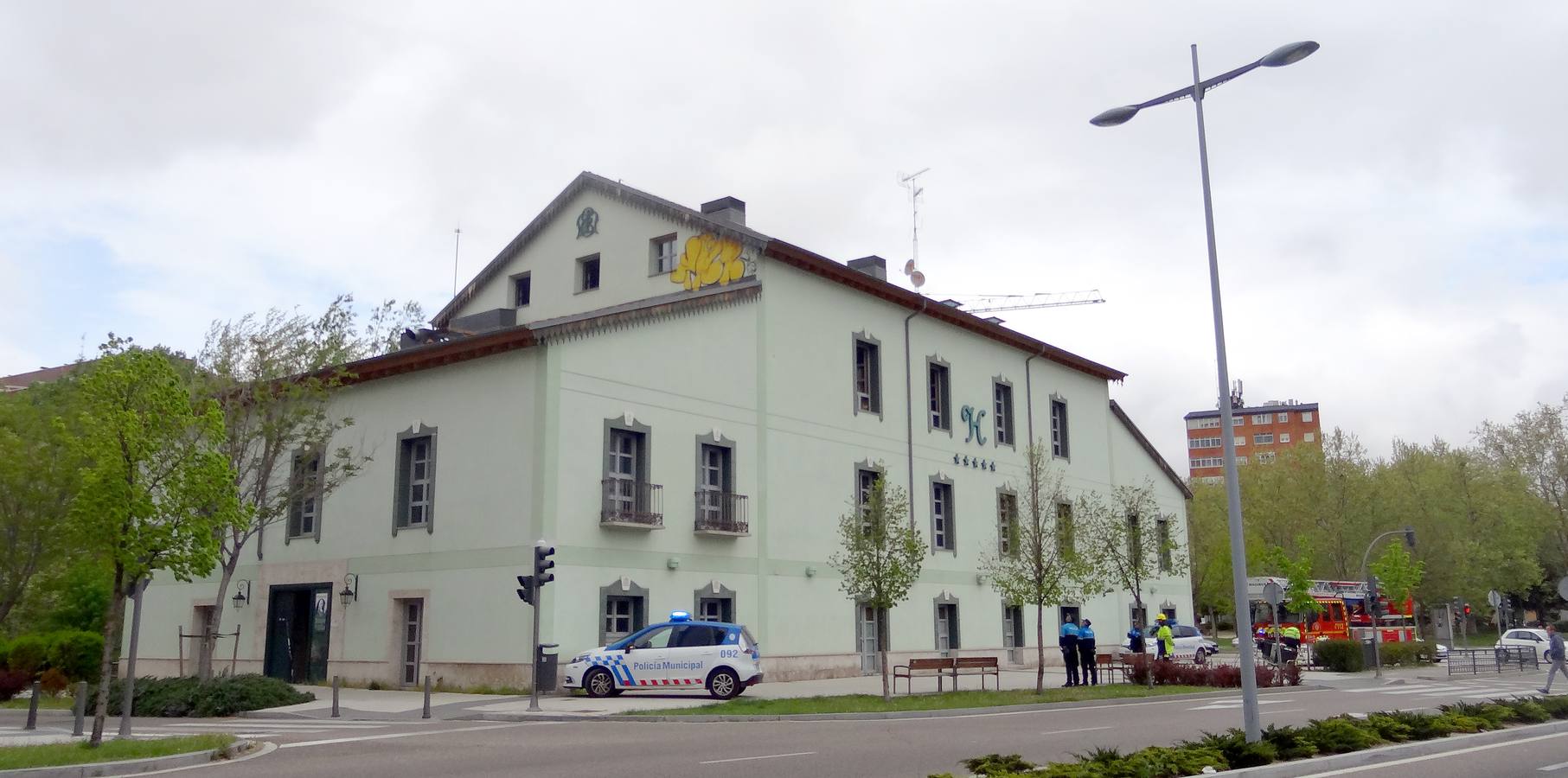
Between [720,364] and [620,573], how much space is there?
612cm

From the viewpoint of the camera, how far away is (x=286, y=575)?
2958 cm

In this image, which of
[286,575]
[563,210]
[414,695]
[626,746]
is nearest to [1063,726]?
[626,746]

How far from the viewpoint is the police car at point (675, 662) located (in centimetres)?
2322

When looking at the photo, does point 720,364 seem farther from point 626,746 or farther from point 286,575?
point 626,746

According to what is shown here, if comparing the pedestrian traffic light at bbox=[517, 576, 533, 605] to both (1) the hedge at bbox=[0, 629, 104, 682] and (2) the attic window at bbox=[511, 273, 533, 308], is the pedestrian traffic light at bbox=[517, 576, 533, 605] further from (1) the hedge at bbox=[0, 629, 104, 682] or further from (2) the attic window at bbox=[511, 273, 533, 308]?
(2) the attic window at bbox=[511, 273, 533, 308]

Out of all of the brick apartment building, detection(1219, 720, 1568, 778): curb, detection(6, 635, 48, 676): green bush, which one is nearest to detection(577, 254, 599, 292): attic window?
detection(6, 635, 48, 676): green bush

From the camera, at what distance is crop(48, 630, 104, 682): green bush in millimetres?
28875

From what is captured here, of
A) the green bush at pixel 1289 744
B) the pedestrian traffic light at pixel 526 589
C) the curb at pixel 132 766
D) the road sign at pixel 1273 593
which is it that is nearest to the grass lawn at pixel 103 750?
the curb at pixel 132 766

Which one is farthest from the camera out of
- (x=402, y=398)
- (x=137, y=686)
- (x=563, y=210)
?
(x=563, y=210)

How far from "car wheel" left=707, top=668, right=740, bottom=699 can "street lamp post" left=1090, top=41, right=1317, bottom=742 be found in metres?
11.2

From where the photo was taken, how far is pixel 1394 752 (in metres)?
13.6

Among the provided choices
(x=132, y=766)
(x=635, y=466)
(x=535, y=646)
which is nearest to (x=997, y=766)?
(x=132, y=766)

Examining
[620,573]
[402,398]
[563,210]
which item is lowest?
[620,573]

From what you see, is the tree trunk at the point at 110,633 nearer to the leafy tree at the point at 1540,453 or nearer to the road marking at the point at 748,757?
the road marking at the point at 748,757
